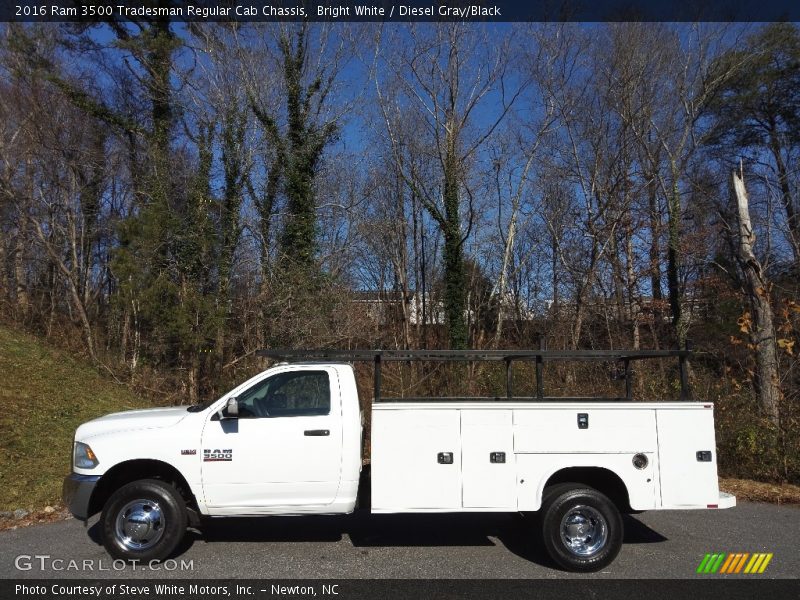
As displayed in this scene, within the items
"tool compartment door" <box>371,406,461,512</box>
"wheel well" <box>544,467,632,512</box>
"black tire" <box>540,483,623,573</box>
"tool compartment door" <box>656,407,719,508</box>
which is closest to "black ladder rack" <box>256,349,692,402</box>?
"tool compartment door" <box>371,406,461,512</box>

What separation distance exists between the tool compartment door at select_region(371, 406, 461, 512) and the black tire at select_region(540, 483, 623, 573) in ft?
2.95

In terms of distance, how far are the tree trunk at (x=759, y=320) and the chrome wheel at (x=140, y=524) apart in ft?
31.6

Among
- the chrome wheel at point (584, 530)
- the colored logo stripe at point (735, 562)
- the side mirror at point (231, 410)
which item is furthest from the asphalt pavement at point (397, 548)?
the side mirror at point (231, 410)

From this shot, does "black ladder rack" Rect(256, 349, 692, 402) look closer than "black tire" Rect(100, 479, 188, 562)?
No

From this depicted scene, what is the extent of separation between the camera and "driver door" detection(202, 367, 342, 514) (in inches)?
242

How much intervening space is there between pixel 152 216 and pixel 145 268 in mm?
1471

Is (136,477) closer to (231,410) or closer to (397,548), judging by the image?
(231,410)

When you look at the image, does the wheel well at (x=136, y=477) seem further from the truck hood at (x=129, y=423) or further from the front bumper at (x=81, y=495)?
the truck hood at (x=129, y=423)

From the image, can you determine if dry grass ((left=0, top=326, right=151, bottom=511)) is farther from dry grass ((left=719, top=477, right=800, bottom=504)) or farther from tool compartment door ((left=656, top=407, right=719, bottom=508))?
dry grass ((left=719, top=477, right=800, bottom=504))

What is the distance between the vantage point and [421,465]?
241 inches

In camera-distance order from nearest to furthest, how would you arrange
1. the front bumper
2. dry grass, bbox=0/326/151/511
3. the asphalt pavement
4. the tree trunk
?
the asphalt pavement
the front bumper
dry grass, bbox=0/326/151/511
the tree trunk
